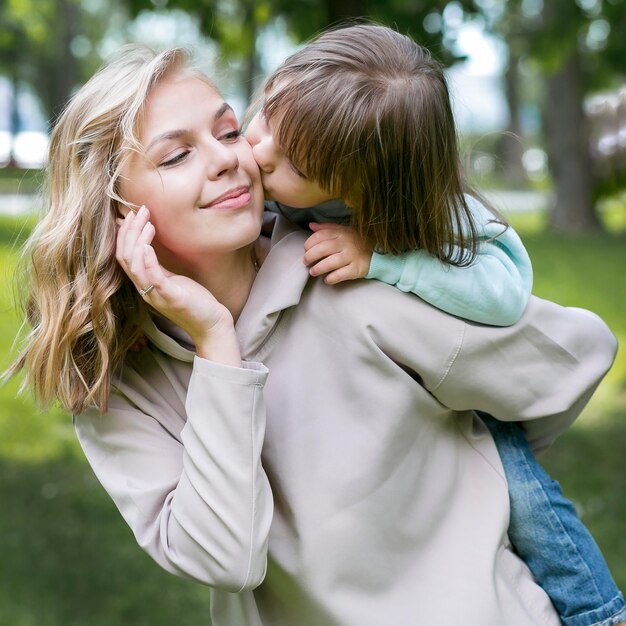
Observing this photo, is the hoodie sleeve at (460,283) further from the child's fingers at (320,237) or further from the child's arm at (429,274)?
the child's fingers at (320,237)

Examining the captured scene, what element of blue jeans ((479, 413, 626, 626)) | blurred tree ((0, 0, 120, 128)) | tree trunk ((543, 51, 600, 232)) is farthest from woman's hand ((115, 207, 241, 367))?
tree trunk ((543, 51, 600, 232))

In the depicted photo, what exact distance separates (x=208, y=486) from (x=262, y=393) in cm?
21

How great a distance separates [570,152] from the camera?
51.9 ft

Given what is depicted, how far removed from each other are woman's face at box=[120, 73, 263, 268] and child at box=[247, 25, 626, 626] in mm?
75

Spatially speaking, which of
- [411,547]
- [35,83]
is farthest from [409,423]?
[35,83]

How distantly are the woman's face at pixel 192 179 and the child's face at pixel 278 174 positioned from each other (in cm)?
2

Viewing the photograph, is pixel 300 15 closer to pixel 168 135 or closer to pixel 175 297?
pixel 168 135

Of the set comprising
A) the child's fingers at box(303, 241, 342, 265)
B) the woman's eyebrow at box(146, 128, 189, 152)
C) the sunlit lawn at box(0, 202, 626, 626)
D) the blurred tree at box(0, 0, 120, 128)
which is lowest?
the blurred tree at box(0, 0, 120, 128)

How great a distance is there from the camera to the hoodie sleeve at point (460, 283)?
2156mm

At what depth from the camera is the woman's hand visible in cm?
215

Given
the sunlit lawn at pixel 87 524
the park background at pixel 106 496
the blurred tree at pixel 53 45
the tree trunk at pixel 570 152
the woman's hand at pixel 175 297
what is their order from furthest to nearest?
the blurred tree at pixel 53 45, the tree trunk at pixel 570 152, the sunlit lawn at pixel 87 524, the park background at pixel 106 496, the woman's hand at pixel 175 297

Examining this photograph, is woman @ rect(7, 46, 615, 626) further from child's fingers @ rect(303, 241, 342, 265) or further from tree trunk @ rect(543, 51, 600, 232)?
tree trunk @ rect(543, 51, 600, 232)

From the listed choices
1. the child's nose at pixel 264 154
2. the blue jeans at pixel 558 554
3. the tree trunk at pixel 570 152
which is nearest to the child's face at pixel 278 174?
the child's nose at pixel 264 154

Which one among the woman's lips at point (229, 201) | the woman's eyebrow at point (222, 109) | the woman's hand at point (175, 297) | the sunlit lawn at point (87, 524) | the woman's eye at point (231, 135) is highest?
the woman's eyebrow at point (222, 109)
